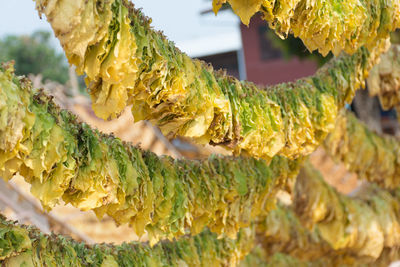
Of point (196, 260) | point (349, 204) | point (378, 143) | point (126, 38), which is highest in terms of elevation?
point (126, 38)

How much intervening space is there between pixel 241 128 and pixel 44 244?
526 mm

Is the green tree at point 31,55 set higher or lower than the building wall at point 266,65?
lower

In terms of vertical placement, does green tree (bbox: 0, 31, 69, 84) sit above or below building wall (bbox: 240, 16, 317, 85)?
below

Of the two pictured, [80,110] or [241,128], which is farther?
[80,110]

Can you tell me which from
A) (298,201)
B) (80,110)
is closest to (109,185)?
(298,201)

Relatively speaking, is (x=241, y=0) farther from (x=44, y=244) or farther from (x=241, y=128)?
(x=44, y=244)

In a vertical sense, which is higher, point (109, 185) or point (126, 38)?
point (126, 38)

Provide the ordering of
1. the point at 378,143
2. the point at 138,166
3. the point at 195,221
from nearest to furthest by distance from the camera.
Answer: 1. the point at 138,166
2. the point at 195,221
3. the point at 378,143

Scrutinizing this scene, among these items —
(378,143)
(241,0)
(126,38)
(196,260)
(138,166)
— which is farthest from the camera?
(378,143)

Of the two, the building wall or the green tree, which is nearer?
the building wall

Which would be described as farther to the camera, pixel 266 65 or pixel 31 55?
pixel 31 55

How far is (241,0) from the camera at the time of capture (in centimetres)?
110

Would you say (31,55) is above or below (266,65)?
below

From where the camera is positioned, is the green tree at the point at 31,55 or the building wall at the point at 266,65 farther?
the green tree at the point at 31,55
